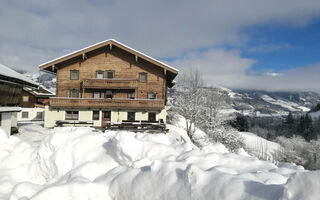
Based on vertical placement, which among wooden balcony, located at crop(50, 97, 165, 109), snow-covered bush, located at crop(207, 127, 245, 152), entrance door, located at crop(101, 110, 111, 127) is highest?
wooden balcony, located at crop(50, 97, 165, 109)

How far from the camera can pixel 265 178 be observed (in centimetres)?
386

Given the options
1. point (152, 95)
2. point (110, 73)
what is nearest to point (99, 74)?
point (110, 73)

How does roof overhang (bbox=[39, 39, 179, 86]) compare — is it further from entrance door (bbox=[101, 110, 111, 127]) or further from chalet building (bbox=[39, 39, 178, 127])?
entrance door (bbox=[101, 110, 111, 127])

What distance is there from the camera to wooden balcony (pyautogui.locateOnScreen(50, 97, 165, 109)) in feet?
76.3

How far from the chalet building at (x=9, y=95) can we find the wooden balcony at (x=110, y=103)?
5344mm

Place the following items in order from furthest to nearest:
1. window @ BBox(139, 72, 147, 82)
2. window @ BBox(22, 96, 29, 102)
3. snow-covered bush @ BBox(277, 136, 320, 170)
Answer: snow-covered bush @ BBox(277, 136, 320, 170), window @ BBox(22, 96, 29, 102), window @ BBox(139, 72, 147, 82)

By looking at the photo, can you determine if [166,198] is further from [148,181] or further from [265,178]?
[265,178]

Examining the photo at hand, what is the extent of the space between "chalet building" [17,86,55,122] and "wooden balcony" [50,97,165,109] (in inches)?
412

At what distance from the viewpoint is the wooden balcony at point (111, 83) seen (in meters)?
24.1

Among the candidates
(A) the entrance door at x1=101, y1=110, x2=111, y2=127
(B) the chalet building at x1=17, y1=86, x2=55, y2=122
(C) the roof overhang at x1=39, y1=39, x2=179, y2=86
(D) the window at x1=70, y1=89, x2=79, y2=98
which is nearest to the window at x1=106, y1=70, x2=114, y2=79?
(C) the roof overhang at x1=39, y1=39, x2=179, y2=86

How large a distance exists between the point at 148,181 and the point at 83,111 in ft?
70.2

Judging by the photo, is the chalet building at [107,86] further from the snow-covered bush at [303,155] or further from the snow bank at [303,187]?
the snow-covered bush at [303,155]

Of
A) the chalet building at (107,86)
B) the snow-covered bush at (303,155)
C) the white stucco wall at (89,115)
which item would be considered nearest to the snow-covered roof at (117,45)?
the chalet building at (107,86)

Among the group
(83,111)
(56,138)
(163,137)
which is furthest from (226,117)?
(56,138)
